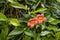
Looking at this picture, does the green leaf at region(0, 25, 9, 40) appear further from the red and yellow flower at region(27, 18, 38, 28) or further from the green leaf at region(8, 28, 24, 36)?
the red and yellow flower at region(27, 18, 38, 28)

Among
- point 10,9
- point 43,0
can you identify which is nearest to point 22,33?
point 10,9

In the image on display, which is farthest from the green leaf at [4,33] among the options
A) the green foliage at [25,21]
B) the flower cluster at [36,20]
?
the flower cluster at [36,20]

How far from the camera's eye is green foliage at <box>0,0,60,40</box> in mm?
1100

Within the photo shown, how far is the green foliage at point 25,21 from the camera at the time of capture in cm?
110

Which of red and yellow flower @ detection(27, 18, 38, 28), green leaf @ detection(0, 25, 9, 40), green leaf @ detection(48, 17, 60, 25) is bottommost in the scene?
green leaf @ detection(0, 25, 9, 40)

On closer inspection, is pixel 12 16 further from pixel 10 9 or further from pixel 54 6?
pixel 54 6

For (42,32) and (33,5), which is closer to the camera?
(42,32)

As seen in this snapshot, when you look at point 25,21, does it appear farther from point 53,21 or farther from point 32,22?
point 53,21

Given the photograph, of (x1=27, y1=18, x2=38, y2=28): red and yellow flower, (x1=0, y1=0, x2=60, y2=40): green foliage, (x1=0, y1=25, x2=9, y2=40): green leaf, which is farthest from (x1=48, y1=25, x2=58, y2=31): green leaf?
(x1=0, y1=25, x2=9, y2=40): green leaf

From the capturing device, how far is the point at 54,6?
52.2 inches

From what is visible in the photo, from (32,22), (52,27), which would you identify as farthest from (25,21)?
(52,27)

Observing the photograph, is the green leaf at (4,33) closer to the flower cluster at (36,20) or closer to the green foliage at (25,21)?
the green foliage at (25,21)

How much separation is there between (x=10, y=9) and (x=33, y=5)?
0.16 meters

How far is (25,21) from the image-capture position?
114 centimetres
